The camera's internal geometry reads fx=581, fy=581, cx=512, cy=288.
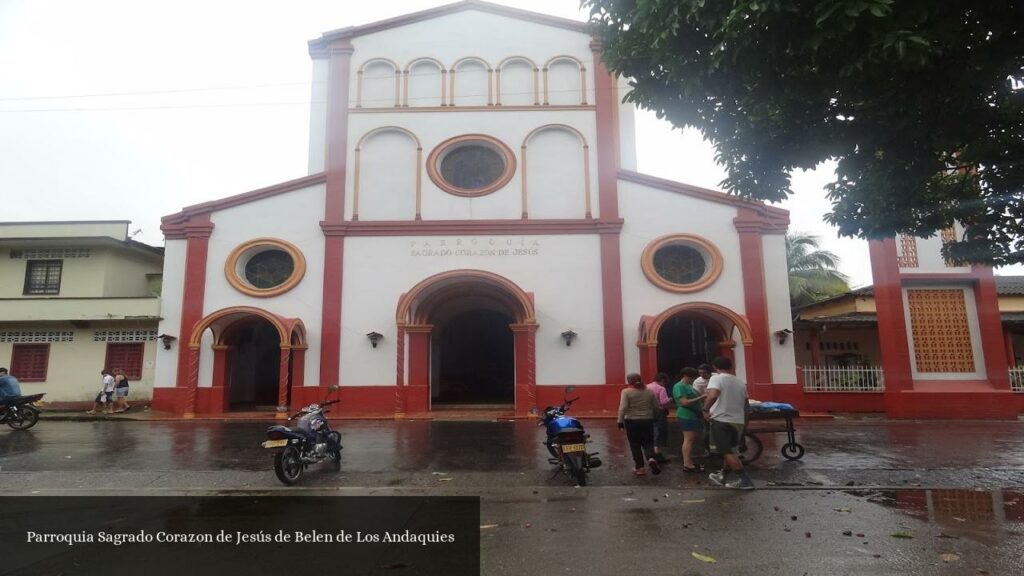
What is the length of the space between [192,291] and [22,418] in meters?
4.81

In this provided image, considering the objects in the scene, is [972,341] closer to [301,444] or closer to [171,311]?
[301,444]

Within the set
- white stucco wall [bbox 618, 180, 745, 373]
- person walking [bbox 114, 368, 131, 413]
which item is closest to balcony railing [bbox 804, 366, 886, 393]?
white stucco wall [bbox 618, 180, 745, 373]

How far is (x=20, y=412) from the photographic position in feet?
42.9

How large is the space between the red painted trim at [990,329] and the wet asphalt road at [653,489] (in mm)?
2638

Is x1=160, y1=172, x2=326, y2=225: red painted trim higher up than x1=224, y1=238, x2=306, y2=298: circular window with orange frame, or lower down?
higher up

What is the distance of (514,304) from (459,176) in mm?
4291

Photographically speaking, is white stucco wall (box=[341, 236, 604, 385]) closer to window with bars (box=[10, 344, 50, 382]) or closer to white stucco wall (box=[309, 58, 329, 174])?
white stucco wall (box=[309, 58, 329, 174])

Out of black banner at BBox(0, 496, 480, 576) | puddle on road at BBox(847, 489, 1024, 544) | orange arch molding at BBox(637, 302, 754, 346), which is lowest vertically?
puddle on road at BBox(847, 489, 1024, 544)

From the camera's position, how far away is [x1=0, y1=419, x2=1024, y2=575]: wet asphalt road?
4.36 meters

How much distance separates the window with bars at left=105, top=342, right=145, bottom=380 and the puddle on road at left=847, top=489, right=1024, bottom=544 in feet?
65.9

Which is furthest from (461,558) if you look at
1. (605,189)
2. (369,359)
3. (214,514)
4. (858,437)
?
(605,189)

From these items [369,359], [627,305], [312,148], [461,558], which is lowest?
[461,558]

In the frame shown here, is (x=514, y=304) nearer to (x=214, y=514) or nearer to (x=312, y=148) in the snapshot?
(x=312, y=148)

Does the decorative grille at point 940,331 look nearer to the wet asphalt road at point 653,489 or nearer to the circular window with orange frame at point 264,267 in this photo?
Answer: the wet asphalt road at point 653,489
